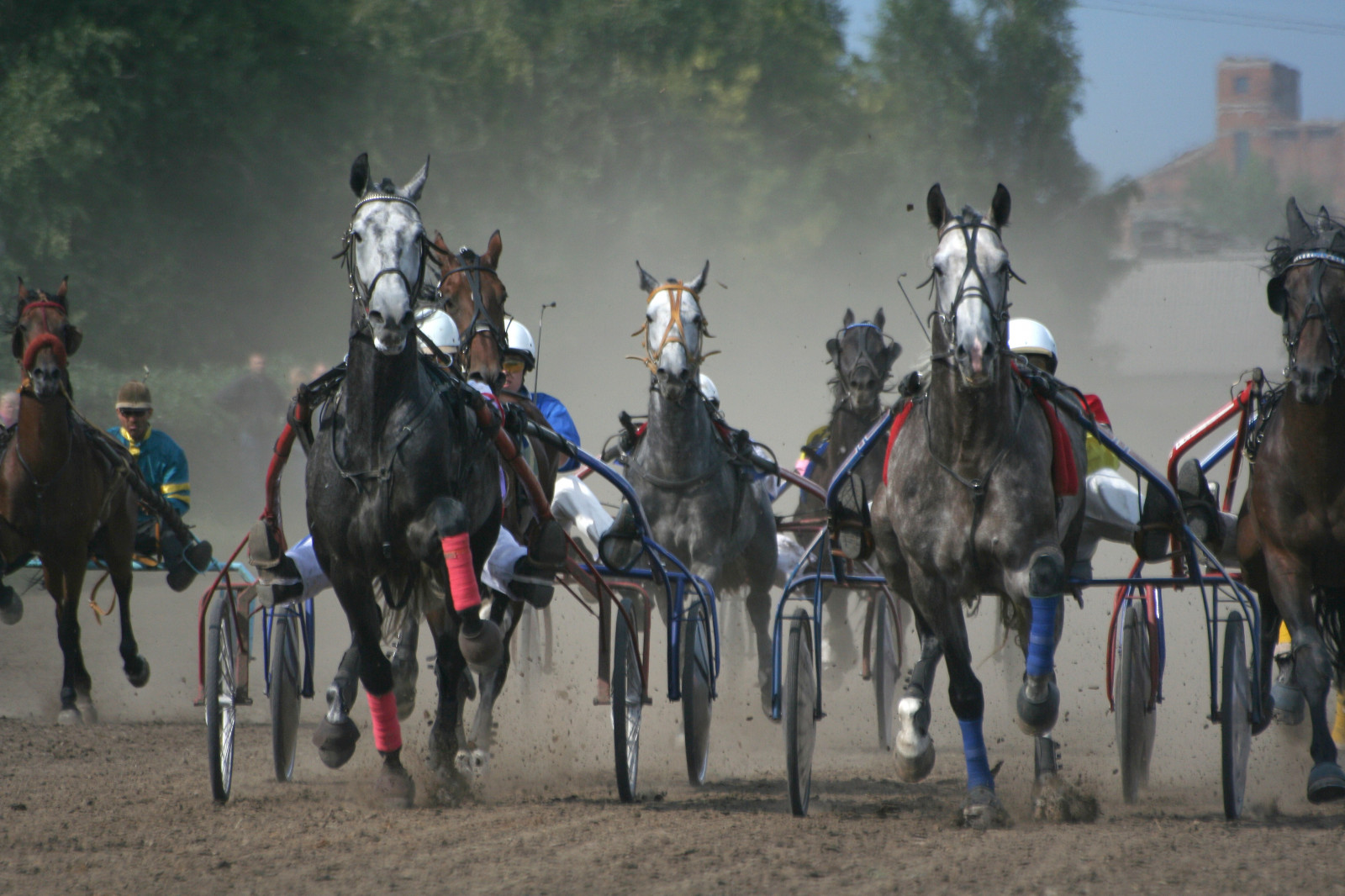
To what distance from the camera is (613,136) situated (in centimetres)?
3128

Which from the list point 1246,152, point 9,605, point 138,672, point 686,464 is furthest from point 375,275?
point 1246,152

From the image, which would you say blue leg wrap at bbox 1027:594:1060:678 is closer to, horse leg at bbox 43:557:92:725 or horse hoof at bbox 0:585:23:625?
horse leg at bbox 43:557:92:725

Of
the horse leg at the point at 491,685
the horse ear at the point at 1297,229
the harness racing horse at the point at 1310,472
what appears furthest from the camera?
the horse leg at the point at 491,685

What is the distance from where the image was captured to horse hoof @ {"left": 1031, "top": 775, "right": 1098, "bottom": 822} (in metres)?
5.21

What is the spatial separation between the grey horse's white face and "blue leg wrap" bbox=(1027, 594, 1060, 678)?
2304 mm

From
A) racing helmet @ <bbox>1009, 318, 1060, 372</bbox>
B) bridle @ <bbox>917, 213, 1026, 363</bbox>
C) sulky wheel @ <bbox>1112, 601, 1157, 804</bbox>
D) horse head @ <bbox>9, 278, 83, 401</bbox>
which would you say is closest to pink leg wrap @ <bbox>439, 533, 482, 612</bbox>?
bridle @ <bbox>917, 213, 1026, 363</bbox>

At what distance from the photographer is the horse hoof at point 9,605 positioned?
859 cm

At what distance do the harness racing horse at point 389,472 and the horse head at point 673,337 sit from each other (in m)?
1.86

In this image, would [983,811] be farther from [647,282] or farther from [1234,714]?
[647,282]

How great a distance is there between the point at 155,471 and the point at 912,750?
5577 millimetres

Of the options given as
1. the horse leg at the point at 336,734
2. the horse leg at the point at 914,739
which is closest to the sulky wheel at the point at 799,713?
the horse leg at the point at 914,739

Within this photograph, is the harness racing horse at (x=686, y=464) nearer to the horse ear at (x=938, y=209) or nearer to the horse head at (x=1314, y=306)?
the horse ear at (x=938, y=209)

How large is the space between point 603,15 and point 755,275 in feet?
21.1

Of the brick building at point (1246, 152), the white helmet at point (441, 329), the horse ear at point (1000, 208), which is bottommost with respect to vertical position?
the white helmet at point (441, 329)
